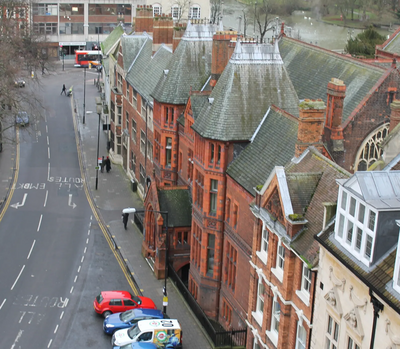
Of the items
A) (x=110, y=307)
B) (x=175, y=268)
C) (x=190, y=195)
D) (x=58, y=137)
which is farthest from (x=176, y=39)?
(x=58, y=137)

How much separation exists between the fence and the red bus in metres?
84.9

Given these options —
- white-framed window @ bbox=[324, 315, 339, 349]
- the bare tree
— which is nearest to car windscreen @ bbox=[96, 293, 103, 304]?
white-framed window @ bbox=[324, 315, 339, 349]

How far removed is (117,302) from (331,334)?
20.2 m

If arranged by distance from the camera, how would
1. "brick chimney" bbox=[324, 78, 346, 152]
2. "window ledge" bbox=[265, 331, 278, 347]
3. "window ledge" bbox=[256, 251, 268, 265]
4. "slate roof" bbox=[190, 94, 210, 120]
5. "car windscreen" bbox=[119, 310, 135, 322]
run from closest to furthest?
"window ledge" bbox=[265, 331, 278, 347]
"window ledge" bbox=[256, 251, 268, 265]
"brick chimney" bbox=[324, 78, 346, 152]
"car windscreen" bbox=[119, 310, 135, 322]
"slate roof" bbox=[190, 94, 210, 120]

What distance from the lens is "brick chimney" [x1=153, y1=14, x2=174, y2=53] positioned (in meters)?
64.0

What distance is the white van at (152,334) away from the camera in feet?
131

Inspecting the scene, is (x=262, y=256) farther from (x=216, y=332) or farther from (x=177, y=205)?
(x=177, y=205)

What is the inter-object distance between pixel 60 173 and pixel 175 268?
25913mm

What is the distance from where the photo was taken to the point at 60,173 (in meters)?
72.1

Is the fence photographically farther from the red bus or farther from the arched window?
the red bus

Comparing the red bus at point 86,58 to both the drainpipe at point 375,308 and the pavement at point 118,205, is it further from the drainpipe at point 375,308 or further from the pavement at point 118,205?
the drainpipe at point 375,308

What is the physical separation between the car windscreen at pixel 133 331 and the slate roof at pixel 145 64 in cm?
2392

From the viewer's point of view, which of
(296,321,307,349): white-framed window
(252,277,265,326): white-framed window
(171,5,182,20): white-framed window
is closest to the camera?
(296,321,307,349): white-framed window

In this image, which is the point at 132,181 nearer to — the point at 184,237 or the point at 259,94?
the point at 184,237
